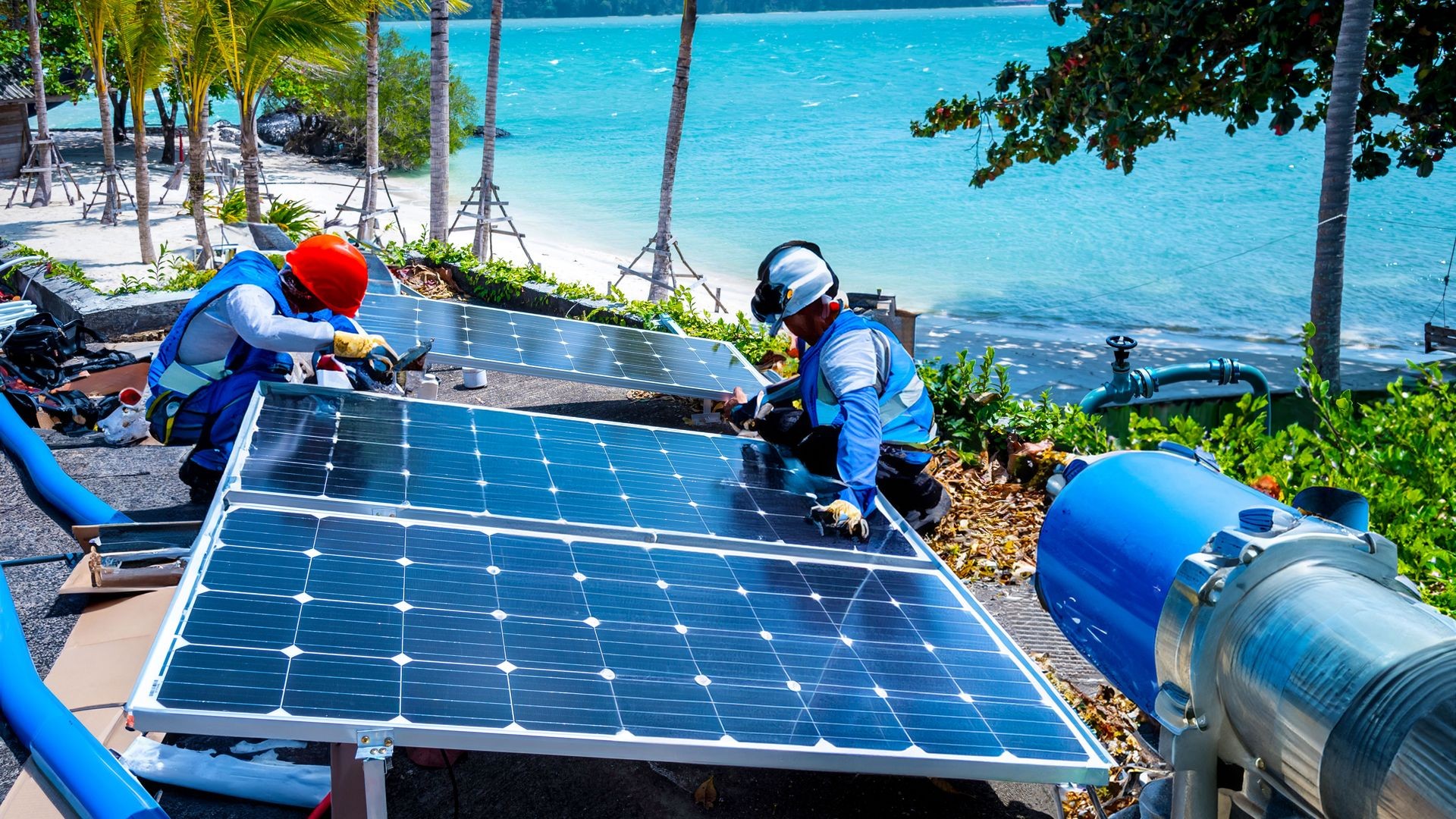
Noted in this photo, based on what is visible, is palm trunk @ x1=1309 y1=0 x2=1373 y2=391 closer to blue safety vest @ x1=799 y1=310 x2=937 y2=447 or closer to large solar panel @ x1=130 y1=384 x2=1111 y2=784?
blue safety vest @ x1=799 y1=310 x2=937 y2=447

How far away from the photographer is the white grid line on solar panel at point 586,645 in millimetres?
3436

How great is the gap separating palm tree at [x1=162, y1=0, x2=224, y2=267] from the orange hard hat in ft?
35.7

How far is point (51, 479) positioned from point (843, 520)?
17.6ft

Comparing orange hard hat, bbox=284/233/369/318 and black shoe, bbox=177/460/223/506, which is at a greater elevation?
orange hard hat, bbox=284/233/369/318

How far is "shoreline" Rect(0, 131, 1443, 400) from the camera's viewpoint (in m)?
22.2

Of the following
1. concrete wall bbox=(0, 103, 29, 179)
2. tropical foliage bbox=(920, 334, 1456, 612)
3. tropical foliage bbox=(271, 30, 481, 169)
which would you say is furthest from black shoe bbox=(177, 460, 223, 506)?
tropical foliage bbox=(271, 30, 481, 169)

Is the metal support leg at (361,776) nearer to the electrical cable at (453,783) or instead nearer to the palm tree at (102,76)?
the electrical cable at (453,783)

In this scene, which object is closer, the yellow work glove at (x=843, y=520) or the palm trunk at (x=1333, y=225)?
the yellow work glove at (x=843, y=520)

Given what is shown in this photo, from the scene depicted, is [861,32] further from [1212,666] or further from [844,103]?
[1212,666]

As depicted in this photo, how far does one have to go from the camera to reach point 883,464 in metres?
6.41

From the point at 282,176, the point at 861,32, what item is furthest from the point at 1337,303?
the point at 861,32

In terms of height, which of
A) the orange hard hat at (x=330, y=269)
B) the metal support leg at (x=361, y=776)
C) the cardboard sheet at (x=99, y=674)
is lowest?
the cardboard sheet at (x=99, y=674)

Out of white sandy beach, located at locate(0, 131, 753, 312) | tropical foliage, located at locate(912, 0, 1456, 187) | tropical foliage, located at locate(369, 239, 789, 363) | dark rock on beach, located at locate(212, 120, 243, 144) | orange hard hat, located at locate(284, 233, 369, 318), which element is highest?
tropical foliage, located at locate(912, 0, 1456, 187)

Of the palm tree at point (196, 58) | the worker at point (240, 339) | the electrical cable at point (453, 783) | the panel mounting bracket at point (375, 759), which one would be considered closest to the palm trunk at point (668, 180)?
the palm tree at point (196, 58)
